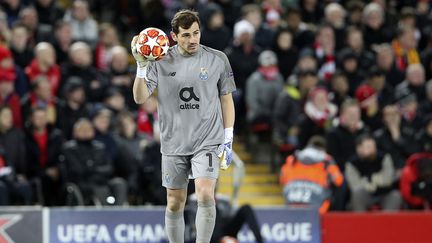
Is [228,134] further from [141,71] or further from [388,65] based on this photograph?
[388,65]

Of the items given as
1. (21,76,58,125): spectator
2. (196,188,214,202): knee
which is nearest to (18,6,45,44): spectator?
(21,76,58,125): spectator

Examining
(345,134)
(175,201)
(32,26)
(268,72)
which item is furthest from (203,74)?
(32,26)

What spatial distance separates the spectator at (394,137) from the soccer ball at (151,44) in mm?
7850

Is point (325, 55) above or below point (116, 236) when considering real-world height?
above

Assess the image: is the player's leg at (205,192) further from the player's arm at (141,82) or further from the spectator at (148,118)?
the spectator at (148,118)

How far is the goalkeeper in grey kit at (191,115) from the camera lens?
10.2m

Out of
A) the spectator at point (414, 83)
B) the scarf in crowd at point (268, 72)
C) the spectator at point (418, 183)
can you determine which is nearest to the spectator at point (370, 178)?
the spectator at point (418, 183)

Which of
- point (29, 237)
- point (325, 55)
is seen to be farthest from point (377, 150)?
point (29, 237)

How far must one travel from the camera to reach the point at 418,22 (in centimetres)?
2089

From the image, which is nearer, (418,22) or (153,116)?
(153,116)

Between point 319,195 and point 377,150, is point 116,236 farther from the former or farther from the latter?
point 377,150

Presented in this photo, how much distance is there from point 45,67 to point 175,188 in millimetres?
6451

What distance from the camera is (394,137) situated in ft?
56.7

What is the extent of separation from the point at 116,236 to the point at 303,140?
4008 mm
